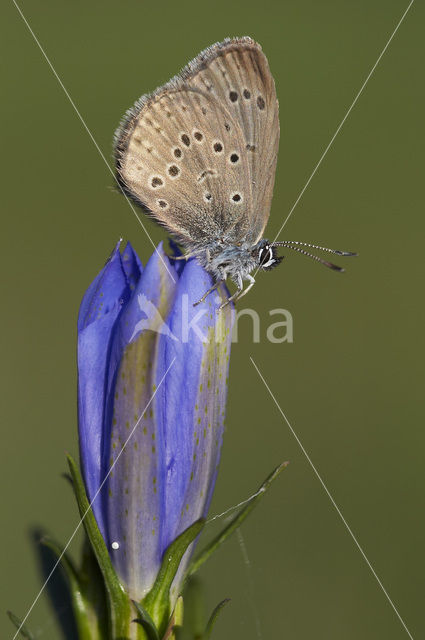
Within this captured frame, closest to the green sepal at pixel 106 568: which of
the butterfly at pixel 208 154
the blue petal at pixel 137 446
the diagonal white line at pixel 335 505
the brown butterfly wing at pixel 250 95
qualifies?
the blue petal at pixel 137 446

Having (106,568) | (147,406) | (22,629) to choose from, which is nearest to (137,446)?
(147,406)

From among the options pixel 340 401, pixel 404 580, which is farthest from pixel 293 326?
pixel 404 580

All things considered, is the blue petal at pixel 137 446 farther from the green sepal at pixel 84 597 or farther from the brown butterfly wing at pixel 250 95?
the brown butterfly wing at pixel 250 95

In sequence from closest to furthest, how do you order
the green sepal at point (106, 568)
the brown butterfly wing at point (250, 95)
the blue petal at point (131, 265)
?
the green sepal at point (106, 568) < the blue petal at point (131, 265) < the brown butterfly wing at point (250, 95)

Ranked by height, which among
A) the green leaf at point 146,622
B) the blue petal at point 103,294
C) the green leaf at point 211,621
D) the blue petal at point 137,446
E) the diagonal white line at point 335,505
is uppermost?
the blue petal at point 103,294

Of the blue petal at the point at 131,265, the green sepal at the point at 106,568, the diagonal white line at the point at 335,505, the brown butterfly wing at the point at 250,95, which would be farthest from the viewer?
the diagonal white line at the point at 335,505

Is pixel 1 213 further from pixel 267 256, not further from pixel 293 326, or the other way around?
pixel 267 256
